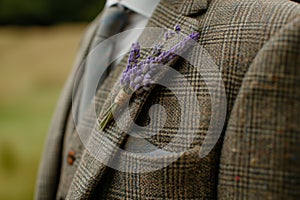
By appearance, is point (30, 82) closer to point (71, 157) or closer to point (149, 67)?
point (71, 157)

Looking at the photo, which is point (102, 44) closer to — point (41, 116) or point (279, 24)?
point (279, 24)

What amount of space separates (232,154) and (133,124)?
0.66ft

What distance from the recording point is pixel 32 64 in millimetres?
2277

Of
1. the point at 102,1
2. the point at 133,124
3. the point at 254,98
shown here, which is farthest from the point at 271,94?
the point at 102,1

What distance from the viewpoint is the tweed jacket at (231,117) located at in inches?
27.5

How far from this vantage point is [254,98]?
2.35ft

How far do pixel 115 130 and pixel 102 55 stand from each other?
289 mm

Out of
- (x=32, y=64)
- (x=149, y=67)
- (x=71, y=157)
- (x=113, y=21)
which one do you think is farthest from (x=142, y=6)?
(x=32, y=64)

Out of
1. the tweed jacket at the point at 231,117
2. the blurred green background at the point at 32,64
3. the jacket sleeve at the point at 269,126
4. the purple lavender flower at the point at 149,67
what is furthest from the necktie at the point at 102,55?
the blurred green background at the point at 32,64

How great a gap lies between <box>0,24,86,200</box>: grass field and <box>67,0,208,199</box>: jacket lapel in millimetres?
1327

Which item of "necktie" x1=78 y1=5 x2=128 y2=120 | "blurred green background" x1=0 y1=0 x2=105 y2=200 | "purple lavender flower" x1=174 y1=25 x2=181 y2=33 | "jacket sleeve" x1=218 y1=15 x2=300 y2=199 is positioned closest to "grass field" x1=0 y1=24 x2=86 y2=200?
"blurred green background" x1=0 y1=0 x2=105 y2=200

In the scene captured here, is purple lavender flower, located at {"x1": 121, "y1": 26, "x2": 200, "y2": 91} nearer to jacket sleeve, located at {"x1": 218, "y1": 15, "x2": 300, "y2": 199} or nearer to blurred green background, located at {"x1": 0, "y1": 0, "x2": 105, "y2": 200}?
jacket sleeve, located at {"x1": 218, "y1": 15, "x2": 300, "y2": 199}

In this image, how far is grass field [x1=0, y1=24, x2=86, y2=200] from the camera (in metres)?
2.20

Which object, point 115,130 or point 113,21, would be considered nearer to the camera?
point 115,130
